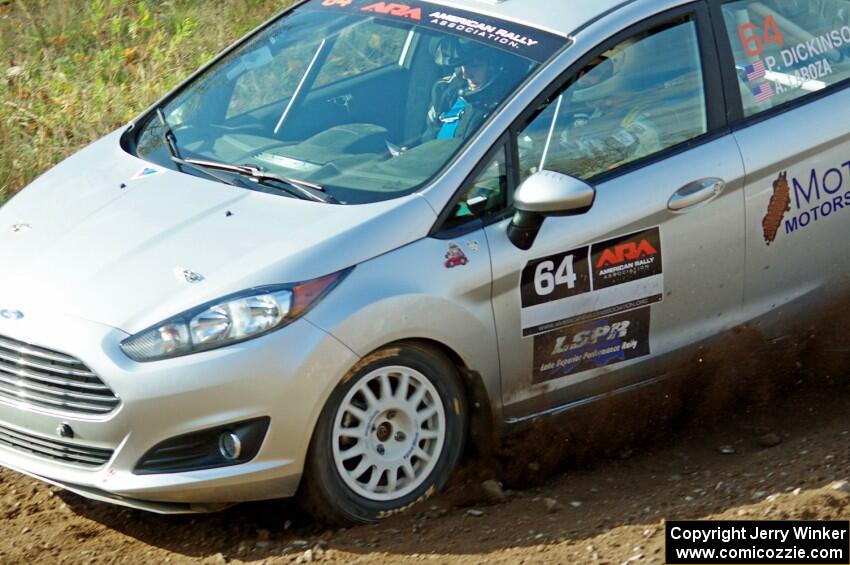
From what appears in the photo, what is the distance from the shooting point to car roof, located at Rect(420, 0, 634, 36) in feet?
16.0

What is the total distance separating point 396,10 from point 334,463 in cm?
202

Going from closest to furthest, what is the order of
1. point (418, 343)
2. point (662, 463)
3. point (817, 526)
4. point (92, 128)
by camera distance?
point (817, 526) < point (418, 343) < point (662, 463) < point (92, 128)

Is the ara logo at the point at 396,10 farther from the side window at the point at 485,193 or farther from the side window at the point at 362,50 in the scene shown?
the side window at the point at 485,193

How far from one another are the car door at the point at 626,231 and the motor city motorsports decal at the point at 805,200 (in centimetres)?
19

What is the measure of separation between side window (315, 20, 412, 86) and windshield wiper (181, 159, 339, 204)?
28.4 inches

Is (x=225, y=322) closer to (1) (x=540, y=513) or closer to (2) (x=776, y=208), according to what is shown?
(1) (x=540, y=513)

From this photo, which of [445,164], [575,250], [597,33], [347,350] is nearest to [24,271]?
[347,350]

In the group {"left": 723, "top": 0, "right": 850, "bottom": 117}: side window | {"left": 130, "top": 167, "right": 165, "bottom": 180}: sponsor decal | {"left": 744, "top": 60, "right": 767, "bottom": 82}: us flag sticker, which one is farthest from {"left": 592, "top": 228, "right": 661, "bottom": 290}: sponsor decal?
{"left": 130, "top": 167, "right": 165, "bottom": 180}: sponsor decal

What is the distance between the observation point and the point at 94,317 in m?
4.09

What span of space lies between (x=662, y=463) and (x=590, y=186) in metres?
1.27

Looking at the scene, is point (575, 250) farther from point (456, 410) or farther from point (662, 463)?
point (662, 463)

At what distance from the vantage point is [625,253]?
4.68m

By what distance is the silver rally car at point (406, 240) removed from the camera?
4.05 meters

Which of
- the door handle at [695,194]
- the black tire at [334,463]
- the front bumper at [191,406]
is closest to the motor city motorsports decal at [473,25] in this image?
the door handle at [695,194]
